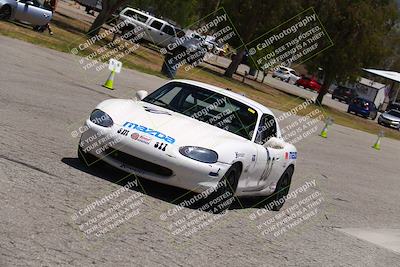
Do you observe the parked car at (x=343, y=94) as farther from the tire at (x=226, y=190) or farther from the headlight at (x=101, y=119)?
the headlight at (x=101, y=119)

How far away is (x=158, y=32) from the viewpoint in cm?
5050

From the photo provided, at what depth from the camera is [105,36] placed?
138 feet

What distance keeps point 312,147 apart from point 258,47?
3089cm

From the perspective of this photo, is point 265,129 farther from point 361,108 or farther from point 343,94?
point 343,94

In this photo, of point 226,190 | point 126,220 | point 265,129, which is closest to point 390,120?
point 265,129

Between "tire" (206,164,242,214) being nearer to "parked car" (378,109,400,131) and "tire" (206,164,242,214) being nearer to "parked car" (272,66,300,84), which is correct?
"parked car" (378,109,400,131)

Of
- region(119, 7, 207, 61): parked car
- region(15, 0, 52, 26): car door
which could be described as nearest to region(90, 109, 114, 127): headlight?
region(15, 0, 52, 26): car door

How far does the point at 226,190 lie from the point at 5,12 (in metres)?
24.3

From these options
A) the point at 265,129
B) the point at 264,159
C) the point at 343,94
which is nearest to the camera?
the point at 264,159

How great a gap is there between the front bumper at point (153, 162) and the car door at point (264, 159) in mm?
980

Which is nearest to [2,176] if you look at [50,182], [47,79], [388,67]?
[50,182]

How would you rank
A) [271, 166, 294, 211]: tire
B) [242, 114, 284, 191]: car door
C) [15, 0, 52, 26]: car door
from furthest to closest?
[15, 0, 52, 26]: car door, [271, 166, 294, 211]: tire, [242, 114, 284, 191]: car door

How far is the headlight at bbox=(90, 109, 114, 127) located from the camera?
839 centimetres

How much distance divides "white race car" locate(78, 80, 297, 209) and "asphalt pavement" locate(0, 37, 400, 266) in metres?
0.34
